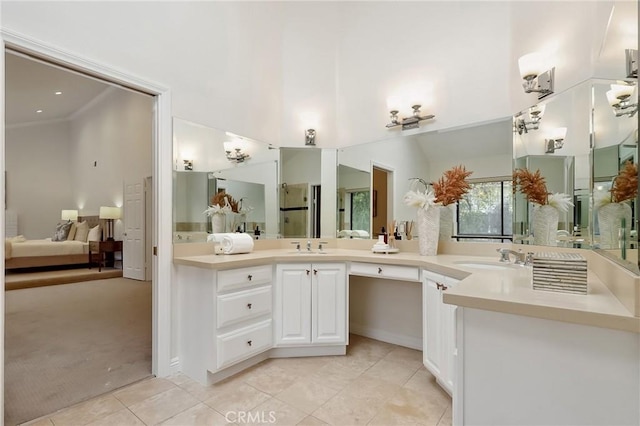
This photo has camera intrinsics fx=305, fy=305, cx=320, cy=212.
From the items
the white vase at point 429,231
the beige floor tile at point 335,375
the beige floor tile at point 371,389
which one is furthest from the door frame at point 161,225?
the white vase at point 429,231

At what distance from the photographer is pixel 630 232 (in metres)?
0.92

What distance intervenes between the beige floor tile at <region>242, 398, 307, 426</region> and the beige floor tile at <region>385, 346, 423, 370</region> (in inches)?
40.2

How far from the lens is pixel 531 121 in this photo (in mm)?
2029

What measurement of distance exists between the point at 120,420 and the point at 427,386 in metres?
1.88

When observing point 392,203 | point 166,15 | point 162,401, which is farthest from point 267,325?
point 166,15

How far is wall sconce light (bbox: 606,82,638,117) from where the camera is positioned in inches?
41.5

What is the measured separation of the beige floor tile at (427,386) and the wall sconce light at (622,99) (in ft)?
5.75

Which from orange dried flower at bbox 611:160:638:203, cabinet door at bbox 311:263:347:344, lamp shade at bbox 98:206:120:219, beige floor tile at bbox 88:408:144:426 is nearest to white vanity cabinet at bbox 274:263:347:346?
cabinet door at bbox 311:263:347:344

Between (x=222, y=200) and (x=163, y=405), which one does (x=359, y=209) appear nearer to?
(x=222, y=200)

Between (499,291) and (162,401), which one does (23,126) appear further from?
(499,291)

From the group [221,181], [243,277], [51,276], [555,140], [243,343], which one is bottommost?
[51,276]

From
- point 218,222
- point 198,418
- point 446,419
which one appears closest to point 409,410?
point 446,419

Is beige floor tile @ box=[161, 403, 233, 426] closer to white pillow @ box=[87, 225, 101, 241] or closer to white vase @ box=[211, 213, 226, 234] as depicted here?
white vase @ box=[211, 213, 226, 234]

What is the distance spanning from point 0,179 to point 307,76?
2.54 meters
